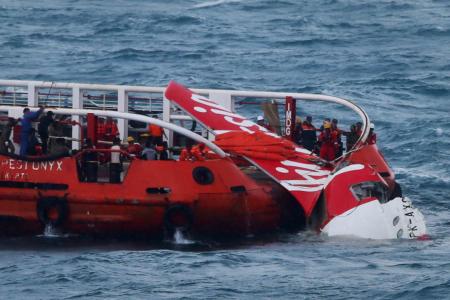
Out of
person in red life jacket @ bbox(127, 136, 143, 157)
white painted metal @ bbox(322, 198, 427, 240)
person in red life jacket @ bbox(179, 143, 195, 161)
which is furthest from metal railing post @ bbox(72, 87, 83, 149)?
white painted metal @ bbox(322, 198, 427, 240)

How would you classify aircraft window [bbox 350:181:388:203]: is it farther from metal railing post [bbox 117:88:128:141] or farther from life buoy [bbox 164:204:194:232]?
metal railing post [bbox 117:88:128:141]

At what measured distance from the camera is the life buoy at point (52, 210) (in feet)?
103

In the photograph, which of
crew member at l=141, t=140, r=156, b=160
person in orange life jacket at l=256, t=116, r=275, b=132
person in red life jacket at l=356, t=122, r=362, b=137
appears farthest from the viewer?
person in red life jacket at l=356, t=122, r=362, b=137

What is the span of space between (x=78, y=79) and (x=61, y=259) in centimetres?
2865

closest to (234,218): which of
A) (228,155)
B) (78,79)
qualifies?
(228,155)

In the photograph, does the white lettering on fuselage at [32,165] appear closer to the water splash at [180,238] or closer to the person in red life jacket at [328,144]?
the water splash at [180,238]

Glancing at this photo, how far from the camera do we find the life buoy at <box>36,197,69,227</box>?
1239 inches

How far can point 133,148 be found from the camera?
32375 mm

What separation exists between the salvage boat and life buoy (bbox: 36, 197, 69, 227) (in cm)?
2

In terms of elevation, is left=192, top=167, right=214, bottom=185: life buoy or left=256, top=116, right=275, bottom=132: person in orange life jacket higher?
left=256, top=116, right=275, bottom=132: person in orange life jacket

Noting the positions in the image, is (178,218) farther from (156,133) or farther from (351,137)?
Result: (351,137)

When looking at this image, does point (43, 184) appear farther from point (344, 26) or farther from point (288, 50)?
point (344, 26)

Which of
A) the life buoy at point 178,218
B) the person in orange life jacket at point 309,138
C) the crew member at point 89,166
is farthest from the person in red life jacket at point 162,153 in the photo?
the person in orange life jacket at point 309,138

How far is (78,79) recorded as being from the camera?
58156 mm
